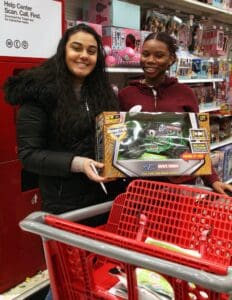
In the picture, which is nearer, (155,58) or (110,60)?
(155,58)

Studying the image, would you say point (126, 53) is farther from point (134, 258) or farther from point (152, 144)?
point (134, 258)

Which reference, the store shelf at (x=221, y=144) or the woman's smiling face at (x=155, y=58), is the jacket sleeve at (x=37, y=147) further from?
the store shelf at (x=221, y=144)

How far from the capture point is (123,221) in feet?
4.28

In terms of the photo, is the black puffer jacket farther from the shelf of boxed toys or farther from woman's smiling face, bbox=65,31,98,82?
the shelf of boxed toys

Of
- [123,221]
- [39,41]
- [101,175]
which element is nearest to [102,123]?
[101,175]

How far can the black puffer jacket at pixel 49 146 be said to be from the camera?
130 centimetres

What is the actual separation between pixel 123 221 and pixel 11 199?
0.89 meters

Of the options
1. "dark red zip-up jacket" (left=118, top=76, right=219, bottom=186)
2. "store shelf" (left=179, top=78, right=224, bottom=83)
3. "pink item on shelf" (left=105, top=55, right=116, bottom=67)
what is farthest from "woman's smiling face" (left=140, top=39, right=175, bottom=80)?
"store shelf" (left=179, top=78, right=224, bottom=83)

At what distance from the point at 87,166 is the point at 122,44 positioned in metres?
1.54

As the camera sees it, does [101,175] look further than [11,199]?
No

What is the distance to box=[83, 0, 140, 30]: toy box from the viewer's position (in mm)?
2539

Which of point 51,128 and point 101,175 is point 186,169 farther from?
point 51,128

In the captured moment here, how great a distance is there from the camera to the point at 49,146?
1.40 metres

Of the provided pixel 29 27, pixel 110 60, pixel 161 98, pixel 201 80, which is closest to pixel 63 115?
pixel 161 98
